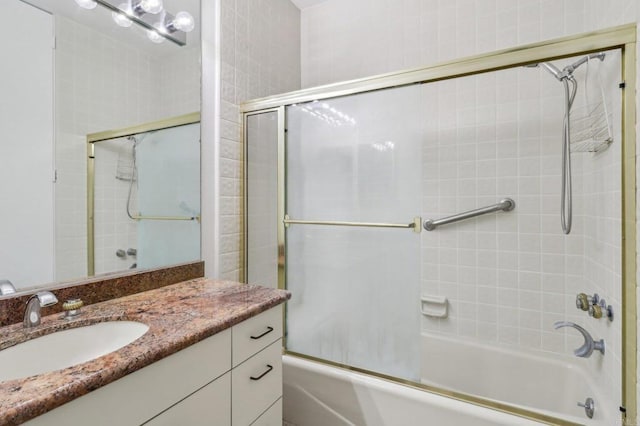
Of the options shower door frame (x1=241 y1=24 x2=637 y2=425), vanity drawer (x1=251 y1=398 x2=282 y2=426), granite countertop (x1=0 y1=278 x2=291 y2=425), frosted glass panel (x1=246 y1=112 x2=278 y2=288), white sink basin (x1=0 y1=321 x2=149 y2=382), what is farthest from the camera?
frosted glass panel (x1=246 y1=112 x2=278 y2=288)

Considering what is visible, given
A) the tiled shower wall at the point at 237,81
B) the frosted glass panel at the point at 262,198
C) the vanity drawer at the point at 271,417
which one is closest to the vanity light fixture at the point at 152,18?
the tiled shower wall at the point at 237,81

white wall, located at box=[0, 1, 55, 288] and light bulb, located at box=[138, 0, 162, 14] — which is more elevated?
light bulb, located at box=[138, 0, 162, 14]

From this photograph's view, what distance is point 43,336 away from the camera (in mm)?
880

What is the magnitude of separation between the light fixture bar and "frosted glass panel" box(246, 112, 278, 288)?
50cm

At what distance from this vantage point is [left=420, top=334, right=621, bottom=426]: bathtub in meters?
1.61

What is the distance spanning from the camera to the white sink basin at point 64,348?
0.80 m

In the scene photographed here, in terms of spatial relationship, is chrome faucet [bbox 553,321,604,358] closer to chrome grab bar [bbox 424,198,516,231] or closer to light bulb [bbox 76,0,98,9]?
chrome grab bar [bbox 424,198,516,231]

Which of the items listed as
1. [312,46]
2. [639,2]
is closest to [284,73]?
[312,46]

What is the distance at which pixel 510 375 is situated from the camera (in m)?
1.78

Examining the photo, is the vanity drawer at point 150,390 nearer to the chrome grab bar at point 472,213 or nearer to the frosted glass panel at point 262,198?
the frosted glass panel at point 262,198

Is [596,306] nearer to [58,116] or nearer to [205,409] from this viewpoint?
[205,409]

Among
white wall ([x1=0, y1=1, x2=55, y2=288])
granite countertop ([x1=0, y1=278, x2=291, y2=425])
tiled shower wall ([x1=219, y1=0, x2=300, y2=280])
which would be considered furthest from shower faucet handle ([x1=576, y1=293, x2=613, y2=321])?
white wall ([x1=0, y1=1, x2=55, y2=288])

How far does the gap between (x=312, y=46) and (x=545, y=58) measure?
5.61 feet

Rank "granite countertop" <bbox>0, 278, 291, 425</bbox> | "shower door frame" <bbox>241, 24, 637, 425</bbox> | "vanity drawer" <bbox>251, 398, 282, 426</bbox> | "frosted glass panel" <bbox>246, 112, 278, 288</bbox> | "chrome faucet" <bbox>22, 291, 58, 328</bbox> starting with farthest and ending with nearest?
"frosted glass panel" <bbox>246, 112, 278, 288</bbox>
"vanity drawer" <bbox>251, 398, 282, 426</bbox>
"shower door frame" <bbox>241, 24, 637, 425</bbox>
"chrome faucet" <bbox>22, 291, 58, 328</bbox>
"granite countertop" <bbox>0, 278, 291, 425</bbox>
